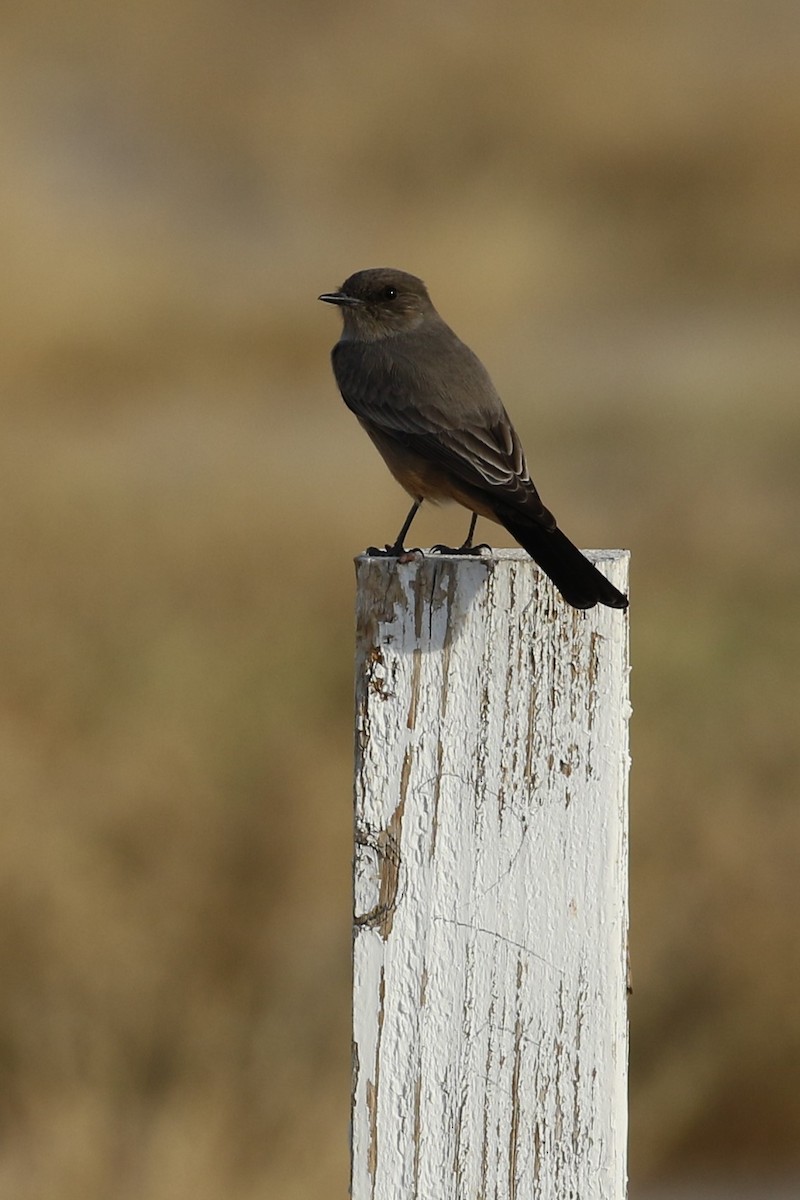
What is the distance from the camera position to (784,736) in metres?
6.48

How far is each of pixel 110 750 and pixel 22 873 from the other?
0.82m

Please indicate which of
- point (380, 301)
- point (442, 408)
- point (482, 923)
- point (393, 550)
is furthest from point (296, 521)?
point (482, 923)

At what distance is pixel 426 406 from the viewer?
4.12 metres

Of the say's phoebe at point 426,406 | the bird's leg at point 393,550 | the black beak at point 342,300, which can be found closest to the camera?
the bird's leg at point 393,550

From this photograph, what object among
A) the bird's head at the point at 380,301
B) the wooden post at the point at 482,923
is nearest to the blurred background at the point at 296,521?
the bird's head at the point at 380,301

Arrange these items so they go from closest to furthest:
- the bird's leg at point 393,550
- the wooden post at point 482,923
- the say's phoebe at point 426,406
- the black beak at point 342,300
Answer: the wooden post at point 482,923, the bird's leg at point 393,550, the say's phoebe at point 426,406, the black beak at point 342,300

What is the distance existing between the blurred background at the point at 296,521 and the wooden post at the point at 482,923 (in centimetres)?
299

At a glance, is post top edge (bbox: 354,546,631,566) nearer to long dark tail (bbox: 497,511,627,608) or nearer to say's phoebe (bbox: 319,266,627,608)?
long dark tail (bbox: 497,511,627,608)

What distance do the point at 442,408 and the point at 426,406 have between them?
0.07m

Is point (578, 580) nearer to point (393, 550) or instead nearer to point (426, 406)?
point (393, 550)

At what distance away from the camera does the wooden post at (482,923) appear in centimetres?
205

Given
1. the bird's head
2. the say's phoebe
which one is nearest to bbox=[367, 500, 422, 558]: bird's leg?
the say's phoebe

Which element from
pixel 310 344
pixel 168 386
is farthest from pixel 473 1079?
pixel 310 344

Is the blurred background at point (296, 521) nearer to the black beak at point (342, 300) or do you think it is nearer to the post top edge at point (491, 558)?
the black beak at point (342, 300)
